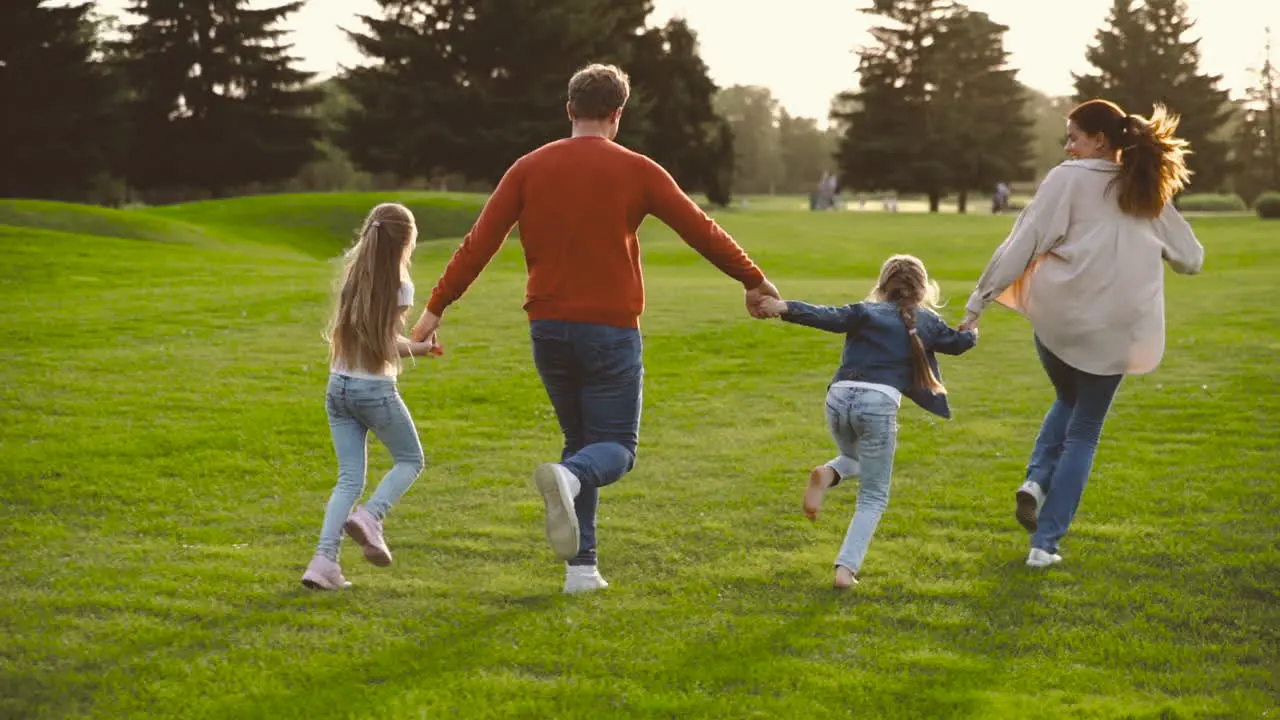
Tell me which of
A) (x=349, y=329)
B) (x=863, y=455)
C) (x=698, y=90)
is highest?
(x=698, y=90)

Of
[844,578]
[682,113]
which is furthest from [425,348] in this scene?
[682,113]

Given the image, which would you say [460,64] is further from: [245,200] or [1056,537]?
[1056,537]

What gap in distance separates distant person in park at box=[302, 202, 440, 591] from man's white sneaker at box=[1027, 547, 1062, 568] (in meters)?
→ 3.02

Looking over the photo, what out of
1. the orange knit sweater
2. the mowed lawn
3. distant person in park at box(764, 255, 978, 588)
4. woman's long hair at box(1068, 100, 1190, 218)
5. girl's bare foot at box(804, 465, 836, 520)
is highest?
woman's long hair at box(1068, 100, 1190, 218)

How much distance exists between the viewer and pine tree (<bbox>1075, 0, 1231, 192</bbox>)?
229 ft

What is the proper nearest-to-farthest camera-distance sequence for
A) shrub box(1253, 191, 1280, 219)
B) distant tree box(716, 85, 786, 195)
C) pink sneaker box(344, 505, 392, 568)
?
pink sneaker box(344, 505, 392, 568)
shrub box(1253, 191, 1280, 219)
distant tree box(716, 85, 786, 195)

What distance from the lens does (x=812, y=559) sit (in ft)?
21.0

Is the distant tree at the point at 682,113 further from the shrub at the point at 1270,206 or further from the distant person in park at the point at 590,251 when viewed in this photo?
the distant person in park at the point at 590,251

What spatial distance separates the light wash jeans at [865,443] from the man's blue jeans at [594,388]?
0.97 m

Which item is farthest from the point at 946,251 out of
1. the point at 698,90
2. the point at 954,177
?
the point at 954,177

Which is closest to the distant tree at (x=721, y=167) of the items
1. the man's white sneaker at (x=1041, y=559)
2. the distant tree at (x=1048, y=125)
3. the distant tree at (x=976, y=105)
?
the distant tree at (x=976, y=105)

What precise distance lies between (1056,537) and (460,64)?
5489 centimetres

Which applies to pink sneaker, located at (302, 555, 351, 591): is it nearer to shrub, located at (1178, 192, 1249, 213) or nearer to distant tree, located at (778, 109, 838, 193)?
shrub, located at (1178, 192, 1249, 213)

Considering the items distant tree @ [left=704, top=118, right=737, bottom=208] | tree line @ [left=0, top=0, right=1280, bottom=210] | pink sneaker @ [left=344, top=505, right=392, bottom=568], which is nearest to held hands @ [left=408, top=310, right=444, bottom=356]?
pink sneaker @ [left=344, top=505, right=392, bottom=568]
